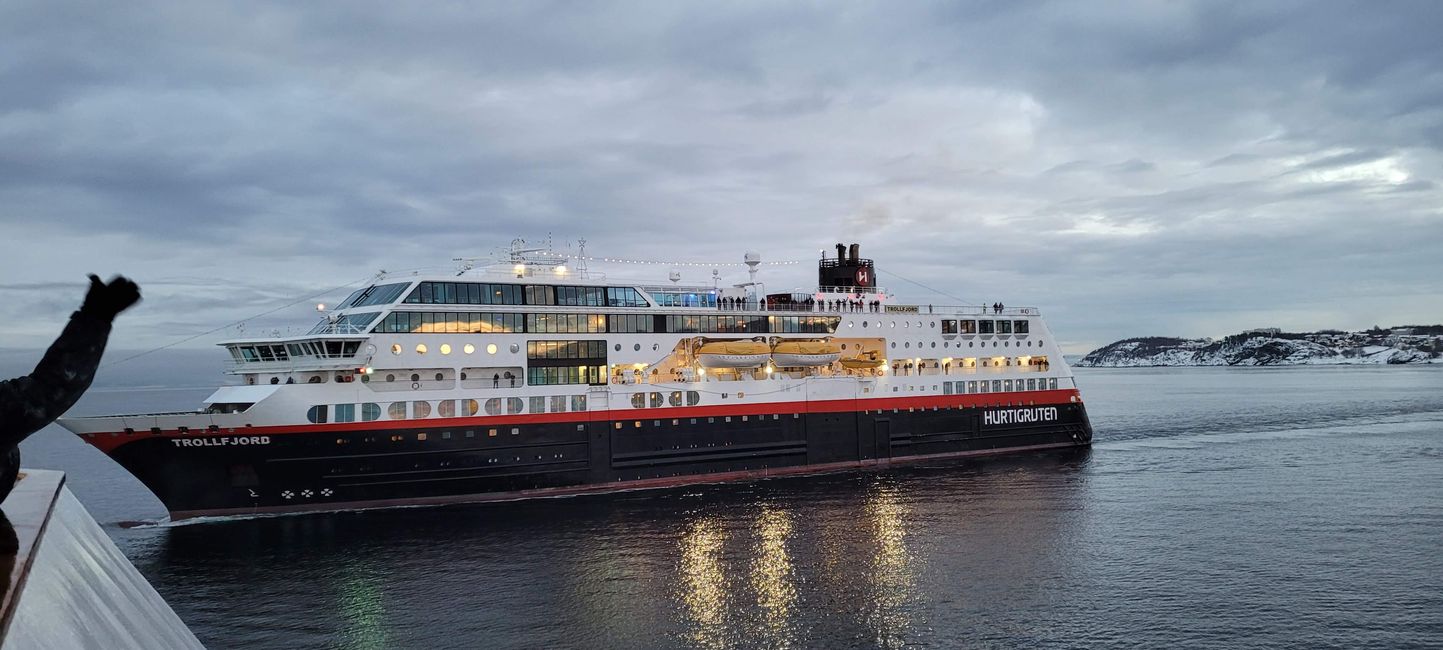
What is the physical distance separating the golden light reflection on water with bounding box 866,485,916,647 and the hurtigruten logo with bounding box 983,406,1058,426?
15.5 m

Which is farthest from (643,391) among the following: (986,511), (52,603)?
(52,603)

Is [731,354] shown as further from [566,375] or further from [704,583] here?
[704,583]

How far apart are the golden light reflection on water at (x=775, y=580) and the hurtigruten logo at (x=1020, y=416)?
68.1 feet

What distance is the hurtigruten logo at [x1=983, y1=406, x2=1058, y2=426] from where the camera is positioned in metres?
52.4

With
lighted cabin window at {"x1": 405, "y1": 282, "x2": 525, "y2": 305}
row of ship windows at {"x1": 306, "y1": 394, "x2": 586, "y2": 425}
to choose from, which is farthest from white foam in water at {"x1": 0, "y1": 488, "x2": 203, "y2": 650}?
lighted cabin window at {"x1": 405, "y1": 282, "x2": 525, "y2": 305}

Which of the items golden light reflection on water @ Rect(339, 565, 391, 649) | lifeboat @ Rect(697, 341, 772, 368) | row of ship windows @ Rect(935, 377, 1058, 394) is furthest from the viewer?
row of ship windows @ Rect(935, 377, 1058, 394)

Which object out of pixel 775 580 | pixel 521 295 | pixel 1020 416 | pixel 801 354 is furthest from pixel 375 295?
pixel 1020 416

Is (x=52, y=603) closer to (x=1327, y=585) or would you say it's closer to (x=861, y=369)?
(x=1327, y=585)

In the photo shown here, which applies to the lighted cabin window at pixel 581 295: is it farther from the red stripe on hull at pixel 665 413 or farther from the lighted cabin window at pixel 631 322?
the red stripe on hull at pixel 665 413

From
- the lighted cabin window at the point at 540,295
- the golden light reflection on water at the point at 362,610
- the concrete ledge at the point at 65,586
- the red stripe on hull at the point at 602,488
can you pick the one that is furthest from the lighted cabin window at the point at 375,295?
the concrete ledge at the point at 65,586

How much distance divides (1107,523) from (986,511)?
478cm

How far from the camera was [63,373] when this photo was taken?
3787 millimetres

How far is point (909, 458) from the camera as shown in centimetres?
4912

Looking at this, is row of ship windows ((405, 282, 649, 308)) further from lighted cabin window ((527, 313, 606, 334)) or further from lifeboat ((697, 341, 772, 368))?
lifeboat ((697, 341, 772, 368))
